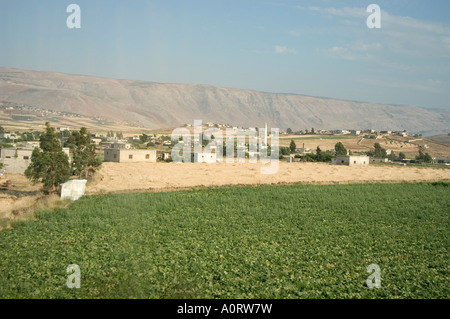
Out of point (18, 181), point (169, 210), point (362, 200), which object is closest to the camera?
point (169, 210)

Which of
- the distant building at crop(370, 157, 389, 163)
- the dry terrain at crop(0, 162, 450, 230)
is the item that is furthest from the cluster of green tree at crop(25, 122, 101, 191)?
the distant building at crop(370, 157, 389, 163)

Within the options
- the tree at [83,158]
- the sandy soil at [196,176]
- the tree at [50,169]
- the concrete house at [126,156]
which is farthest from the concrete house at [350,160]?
the tree at [50,169]

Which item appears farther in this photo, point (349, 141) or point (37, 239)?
point (349, 141)

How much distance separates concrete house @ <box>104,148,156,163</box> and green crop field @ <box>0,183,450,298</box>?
22.5 meters

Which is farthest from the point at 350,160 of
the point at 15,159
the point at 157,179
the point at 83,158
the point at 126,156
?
the point at 15,159

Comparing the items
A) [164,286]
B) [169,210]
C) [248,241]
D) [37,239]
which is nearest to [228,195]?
[169,210]

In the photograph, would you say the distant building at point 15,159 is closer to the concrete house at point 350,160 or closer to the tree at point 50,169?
the tree at point 50,169

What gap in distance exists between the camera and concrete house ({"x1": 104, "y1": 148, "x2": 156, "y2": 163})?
153 ft

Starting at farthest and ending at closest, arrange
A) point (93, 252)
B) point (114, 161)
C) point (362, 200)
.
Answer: point (114, 161) → point (362, 200) → point (93, 252)

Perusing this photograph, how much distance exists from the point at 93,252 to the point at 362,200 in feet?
56.5

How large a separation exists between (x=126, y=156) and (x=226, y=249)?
34.6 meters

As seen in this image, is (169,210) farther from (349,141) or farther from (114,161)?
(349,141)

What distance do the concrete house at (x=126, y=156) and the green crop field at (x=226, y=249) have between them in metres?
22.5
